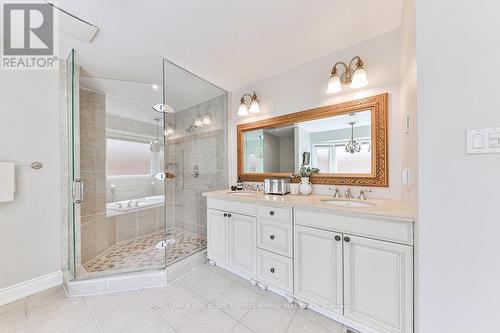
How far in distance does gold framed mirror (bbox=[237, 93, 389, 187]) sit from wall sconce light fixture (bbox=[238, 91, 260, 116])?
174 millimetres

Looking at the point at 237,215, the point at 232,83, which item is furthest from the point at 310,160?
the point at 232,83

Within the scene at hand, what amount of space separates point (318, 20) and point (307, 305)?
233 cm

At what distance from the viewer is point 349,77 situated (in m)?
1.74

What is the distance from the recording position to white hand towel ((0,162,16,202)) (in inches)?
61.9

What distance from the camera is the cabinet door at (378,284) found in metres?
1.12

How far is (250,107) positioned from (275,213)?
4.85ft

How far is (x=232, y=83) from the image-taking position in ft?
8.48

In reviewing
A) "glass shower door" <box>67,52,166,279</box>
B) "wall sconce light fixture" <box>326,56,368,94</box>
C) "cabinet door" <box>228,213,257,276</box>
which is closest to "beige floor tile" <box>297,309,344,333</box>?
"cabinet door" <box>228,213,257,276</box>

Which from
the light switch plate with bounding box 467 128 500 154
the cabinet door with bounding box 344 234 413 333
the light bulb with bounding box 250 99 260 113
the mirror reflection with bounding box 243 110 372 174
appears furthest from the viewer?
the light bulb with bounding box 250 99 260 113

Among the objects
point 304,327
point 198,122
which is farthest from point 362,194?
point 198,122

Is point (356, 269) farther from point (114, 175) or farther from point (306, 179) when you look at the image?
point (114, 175)

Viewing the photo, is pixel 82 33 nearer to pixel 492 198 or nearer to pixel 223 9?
pixel 223 9

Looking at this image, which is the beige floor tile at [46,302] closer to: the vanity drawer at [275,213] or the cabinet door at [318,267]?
the vanity drawer at [275,213]

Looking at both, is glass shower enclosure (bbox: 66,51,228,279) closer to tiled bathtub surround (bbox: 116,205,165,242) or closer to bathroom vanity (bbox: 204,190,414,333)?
tiled bathtub surround (bbox: 116,205,165,242)
